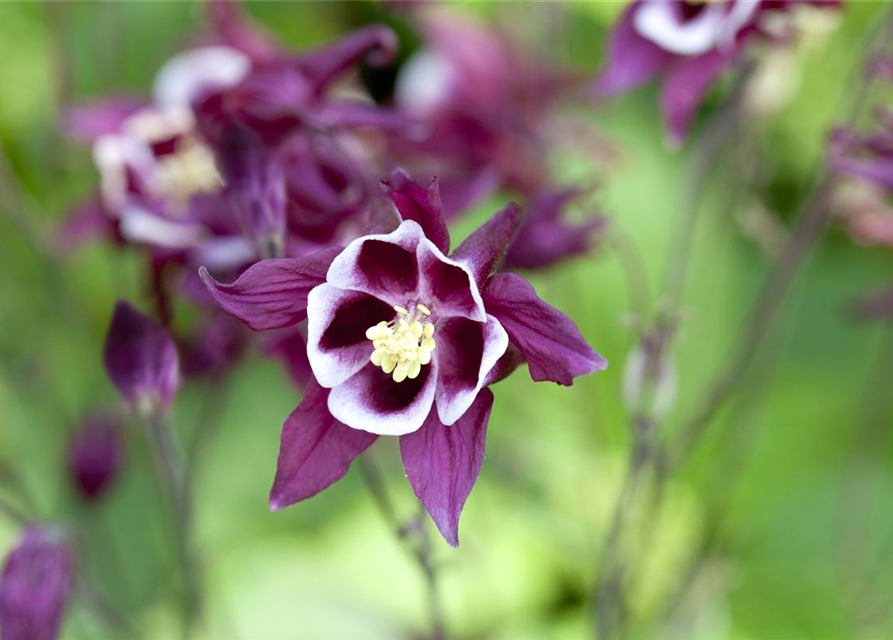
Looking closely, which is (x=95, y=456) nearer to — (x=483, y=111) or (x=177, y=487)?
(x=177, y=487)

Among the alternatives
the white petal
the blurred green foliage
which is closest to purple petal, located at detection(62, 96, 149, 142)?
the white petal

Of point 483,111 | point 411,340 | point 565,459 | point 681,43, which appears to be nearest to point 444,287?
point 411,340

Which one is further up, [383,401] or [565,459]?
[383,401]

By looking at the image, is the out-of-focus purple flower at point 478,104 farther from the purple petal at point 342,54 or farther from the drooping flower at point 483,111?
the purple petal at point 342,54

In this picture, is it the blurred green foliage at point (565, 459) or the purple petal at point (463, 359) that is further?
the blurred green foliage at point (565, 459)

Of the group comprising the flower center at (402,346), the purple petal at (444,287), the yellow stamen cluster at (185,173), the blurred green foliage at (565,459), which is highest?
the purple petal at (444,287)

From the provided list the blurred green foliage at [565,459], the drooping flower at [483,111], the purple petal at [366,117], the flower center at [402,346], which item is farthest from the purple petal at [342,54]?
the blurred green foliage at [565,459]

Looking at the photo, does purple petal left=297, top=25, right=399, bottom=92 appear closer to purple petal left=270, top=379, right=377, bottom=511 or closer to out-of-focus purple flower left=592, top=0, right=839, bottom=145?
out-of-focus purple flower left=592, top=0, right=839, bottom=145
